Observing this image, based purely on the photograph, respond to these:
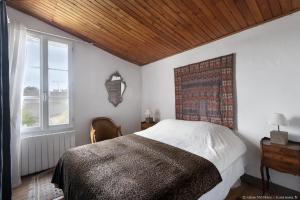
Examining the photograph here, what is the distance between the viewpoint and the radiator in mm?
2661

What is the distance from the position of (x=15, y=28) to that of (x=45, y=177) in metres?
2.48

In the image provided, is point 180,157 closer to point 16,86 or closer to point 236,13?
point 236,13

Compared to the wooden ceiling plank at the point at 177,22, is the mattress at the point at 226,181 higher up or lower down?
lower down

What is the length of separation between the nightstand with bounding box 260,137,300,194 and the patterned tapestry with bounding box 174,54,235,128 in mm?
621

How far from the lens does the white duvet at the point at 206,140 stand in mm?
1806

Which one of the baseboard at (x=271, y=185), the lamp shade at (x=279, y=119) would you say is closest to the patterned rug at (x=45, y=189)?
the baseboard at (x=271, y=185)

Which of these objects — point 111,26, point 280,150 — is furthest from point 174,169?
point 111,26

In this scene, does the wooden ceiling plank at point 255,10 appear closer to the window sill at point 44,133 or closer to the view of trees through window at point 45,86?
the view of trees through window at point 45,86

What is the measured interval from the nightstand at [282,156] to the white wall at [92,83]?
298cm

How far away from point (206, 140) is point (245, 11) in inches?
69.0

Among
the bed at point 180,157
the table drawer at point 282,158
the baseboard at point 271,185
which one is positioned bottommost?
the baseboard at point 271,185

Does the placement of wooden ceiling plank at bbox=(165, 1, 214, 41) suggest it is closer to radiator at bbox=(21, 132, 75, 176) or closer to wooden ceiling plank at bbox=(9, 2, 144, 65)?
wooden ceiling plank at bbox=(9, 2, 144, 65)

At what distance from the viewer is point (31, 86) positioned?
2.80 meters

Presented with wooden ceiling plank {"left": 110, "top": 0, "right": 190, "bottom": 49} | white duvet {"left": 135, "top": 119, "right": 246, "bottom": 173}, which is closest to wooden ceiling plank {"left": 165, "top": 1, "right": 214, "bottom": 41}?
wooden ceiling plank {"left": 110, "top": 0, "right": 190, "bottom": 49}
